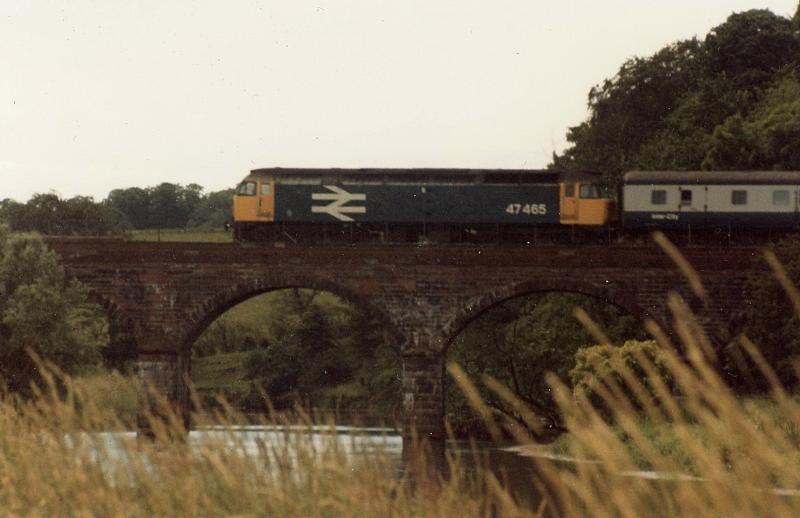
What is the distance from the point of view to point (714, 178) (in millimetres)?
45781

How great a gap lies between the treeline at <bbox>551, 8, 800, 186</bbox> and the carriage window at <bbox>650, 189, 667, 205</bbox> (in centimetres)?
2046

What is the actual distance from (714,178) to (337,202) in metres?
11.8

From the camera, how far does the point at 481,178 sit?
4778 cm

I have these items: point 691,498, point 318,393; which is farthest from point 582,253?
point 691,498

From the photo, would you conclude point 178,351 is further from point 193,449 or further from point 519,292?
point 193,449

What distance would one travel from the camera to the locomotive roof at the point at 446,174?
4769cm

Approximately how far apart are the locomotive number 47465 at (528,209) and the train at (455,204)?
0.03m

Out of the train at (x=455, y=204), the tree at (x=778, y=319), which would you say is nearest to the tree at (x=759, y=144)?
the train at (x=455, y=204)

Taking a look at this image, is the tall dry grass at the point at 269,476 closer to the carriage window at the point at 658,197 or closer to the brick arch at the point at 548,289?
the brick arch at the point at 548,289

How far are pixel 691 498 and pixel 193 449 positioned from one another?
5.40 metres

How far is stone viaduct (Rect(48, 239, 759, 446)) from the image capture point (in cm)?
4422

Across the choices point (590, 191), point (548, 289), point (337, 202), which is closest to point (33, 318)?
point (337, 202)

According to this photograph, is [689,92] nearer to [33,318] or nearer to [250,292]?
[250,292]

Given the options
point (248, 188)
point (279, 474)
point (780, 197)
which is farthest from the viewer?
point (248, 188)
